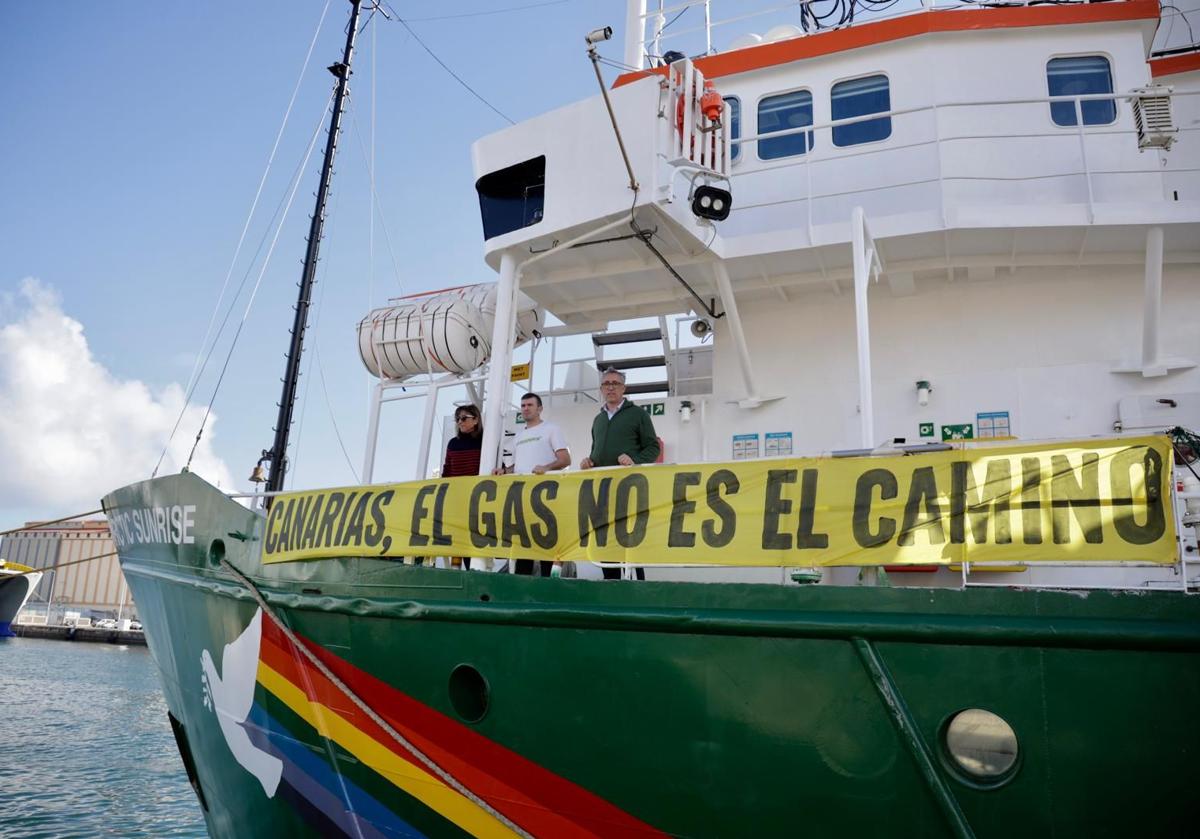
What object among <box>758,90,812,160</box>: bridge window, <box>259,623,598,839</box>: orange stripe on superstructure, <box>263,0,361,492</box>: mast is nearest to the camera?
<box>259,623,598,839</box>: orange stripe on superstructure

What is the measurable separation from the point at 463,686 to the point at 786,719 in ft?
5.12

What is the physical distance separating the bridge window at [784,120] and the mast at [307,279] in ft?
35.9

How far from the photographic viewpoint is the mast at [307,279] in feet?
50.2

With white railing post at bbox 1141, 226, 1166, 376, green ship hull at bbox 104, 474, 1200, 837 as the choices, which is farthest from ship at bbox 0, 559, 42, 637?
white railing post at bbox 1141, 226, 1166, 376

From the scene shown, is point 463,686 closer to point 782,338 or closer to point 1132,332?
point 782,338

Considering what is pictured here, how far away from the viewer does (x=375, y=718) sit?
13.4 feet

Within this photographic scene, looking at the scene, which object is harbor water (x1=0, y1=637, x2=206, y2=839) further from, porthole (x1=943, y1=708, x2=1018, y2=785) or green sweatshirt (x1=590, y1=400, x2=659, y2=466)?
porthole (x1=943, y1=708, x2=1018, y2=785)

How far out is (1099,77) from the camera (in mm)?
7082

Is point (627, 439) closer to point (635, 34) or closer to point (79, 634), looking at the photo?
point (635, 34)

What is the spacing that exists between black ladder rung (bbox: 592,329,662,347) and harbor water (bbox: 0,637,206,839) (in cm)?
842

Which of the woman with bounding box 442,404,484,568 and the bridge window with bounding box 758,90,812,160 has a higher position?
the bridge window with bounding box 758,90,812,160

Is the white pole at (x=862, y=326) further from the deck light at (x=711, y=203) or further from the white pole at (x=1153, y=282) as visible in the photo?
the white pole at (x=1153, y=282)

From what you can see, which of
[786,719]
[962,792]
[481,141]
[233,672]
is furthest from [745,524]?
[481,141]

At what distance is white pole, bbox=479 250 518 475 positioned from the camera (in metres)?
5.72
